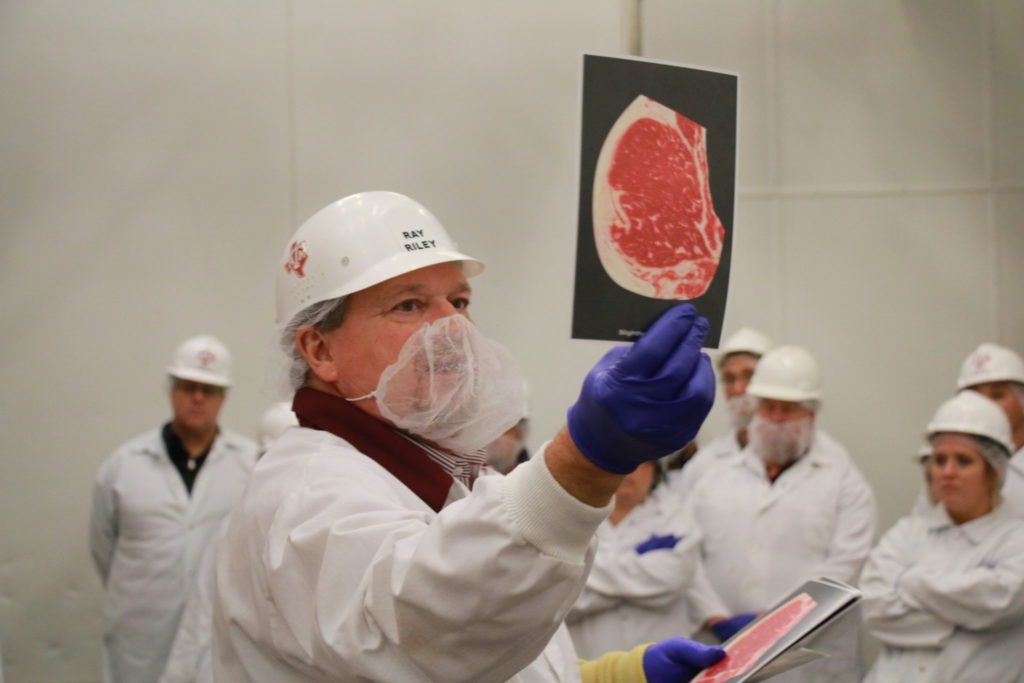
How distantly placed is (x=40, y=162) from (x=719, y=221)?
5682mm

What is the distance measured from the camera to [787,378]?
5.59 metres

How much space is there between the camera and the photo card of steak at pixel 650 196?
1641 mm

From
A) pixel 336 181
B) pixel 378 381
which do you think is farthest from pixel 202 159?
pixel 378 381

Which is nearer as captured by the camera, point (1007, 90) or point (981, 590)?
point (981, 590)

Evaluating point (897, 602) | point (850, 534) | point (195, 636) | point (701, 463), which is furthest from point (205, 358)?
point (897, 602)

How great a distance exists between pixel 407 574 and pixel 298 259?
0.75m

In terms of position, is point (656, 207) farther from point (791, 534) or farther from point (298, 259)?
point (791, 534)

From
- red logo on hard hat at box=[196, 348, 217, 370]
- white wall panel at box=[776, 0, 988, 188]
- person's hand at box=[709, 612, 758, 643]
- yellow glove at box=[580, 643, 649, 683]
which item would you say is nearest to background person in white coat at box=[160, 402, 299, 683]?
red logo on hard hat at box=[196, 348, 217, 370]

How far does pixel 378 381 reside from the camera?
5.87 ft

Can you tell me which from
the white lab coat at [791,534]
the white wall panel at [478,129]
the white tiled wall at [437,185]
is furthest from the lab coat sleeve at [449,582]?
the white wall panel at [478,129]

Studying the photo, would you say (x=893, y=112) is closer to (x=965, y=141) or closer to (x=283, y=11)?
(x=965, y=141)

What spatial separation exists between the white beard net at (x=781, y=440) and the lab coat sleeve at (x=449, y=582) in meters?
4.21

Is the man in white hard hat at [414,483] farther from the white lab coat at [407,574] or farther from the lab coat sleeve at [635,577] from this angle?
the lab coat sleeve at [635,577]

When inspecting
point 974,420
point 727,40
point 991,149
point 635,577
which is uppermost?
point 727,40
